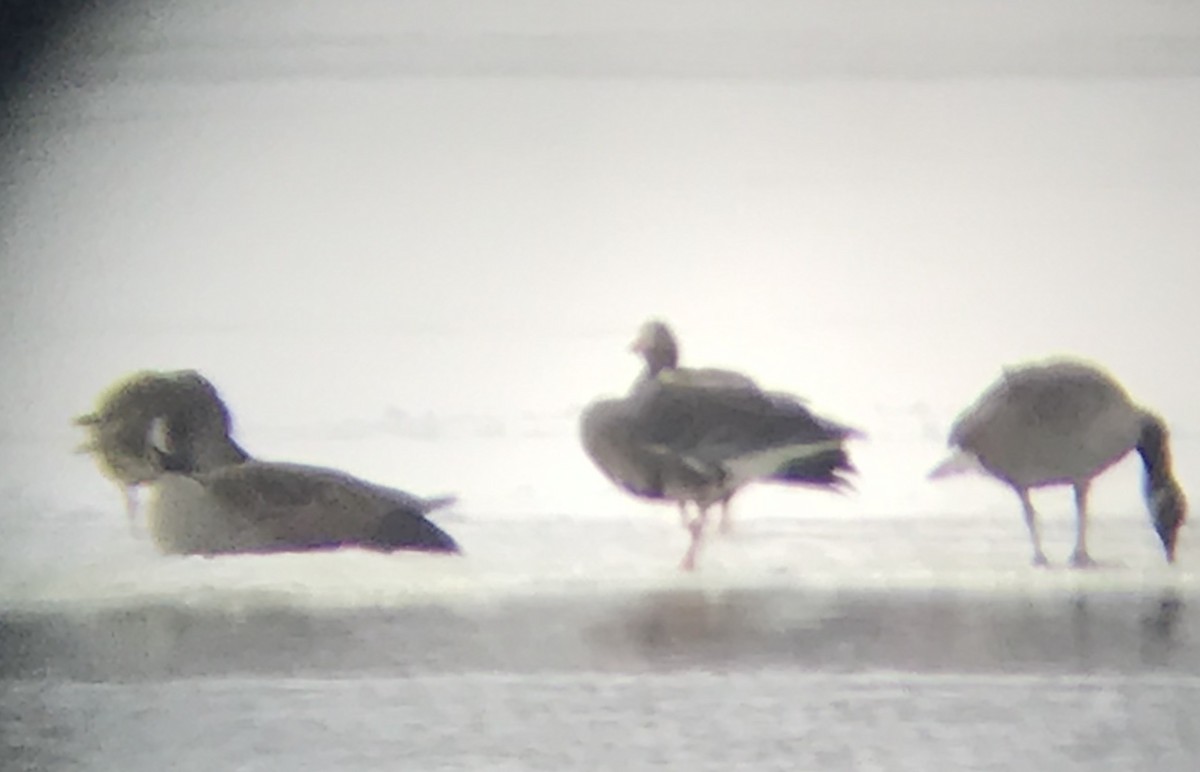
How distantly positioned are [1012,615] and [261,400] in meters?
0.82

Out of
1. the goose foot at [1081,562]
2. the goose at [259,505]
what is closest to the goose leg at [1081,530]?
the goose foot at [1081,562]

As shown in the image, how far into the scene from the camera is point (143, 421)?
1.40 meters

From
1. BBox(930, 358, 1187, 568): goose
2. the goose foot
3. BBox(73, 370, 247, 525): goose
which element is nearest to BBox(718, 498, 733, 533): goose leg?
BBox(930, 358, 1187, 568): goose

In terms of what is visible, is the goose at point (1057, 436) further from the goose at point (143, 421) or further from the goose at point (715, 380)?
the goose at point (143, 421)

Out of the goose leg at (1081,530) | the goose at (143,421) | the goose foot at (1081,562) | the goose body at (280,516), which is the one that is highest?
the goose at (143,421)

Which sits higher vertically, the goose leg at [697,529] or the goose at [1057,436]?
the goose at [1057,436]

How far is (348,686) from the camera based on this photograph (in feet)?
4.34

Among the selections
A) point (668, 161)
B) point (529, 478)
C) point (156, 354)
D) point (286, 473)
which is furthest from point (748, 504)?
point (156, 354)

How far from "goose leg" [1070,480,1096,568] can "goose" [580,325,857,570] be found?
0.25 meters

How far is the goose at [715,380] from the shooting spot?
1381 millimetres

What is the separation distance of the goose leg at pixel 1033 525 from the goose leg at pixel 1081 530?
33 millimetres

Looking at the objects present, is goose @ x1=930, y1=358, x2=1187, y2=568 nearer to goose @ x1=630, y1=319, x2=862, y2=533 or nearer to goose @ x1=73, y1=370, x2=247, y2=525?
goose @ x1=630, y1=319, x2=862, y2=533

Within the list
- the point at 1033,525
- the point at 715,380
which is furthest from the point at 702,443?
the point at 1033,525

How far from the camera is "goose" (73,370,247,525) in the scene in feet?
4.57
